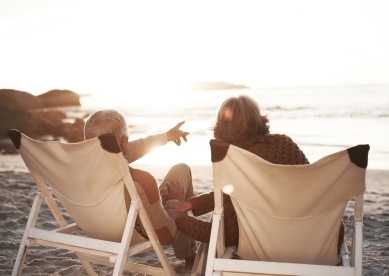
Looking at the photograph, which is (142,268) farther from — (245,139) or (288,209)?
(288,209)

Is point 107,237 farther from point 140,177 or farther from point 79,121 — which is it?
point 79,121

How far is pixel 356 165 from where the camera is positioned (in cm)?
222

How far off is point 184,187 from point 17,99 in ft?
85.6

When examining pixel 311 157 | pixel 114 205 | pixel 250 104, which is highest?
pixel 250 104

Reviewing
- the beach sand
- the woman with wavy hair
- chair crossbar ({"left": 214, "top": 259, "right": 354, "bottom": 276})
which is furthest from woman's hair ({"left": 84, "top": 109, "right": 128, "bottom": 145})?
the beach sand

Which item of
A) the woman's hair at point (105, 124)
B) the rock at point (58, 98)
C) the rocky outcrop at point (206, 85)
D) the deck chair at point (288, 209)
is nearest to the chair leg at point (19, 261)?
the woman's hair at point (105, 124)

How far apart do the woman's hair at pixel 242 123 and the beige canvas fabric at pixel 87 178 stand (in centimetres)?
65

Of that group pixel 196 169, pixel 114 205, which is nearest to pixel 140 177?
pixel 114 205

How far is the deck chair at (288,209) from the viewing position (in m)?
2.26

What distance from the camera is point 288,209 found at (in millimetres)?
2363

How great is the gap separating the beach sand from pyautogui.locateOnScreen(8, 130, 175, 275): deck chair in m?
1.05

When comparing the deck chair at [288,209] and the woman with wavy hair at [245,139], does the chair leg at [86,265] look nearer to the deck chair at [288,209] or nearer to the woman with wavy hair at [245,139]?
the woman with wavy hair at [245,139]

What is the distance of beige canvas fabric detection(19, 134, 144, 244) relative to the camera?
2523 mm

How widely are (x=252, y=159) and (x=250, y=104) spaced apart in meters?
0.59
